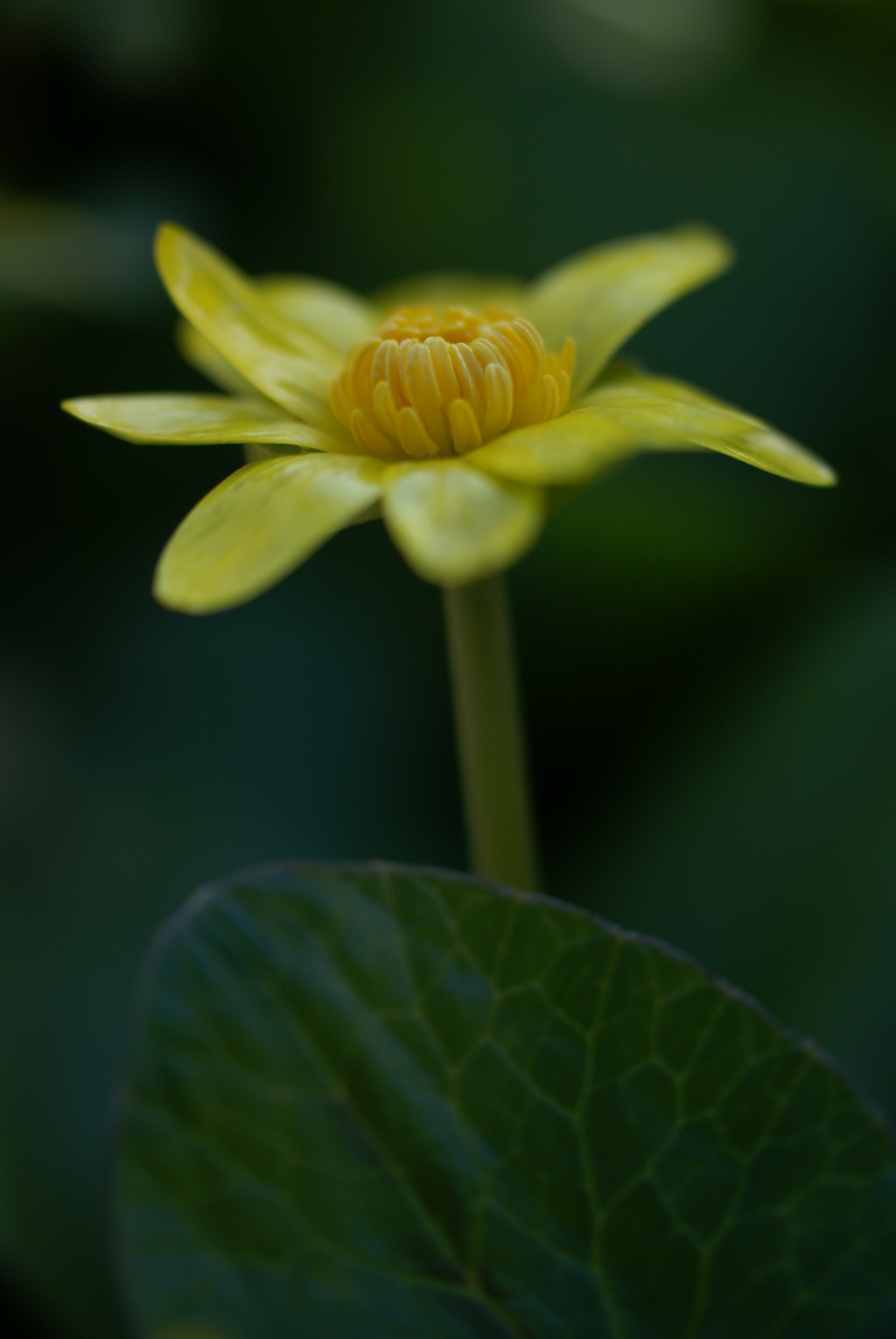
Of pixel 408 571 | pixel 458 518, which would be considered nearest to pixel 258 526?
pixel 458 518


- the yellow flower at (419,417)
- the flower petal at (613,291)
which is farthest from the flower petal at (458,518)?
the flower petal at (613,291)

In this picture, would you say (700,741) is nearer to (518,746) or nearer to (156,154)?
(518,746)

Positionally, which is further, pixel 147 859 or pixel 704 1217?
pixel 147 859

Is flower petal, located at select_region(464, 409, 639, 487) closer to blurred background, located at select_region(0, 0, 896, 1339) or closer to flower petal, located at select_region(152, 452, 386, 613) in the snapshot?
flower petal, located at select_region(152, 452, 386, 613)

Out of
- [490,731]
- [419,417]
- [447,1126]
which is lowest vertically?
[447,1126]

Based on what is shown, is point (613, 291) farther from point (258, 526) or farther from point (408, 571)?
point (408, 571)

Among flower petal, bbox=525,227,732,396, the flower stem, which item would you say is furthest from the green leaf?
flower petal, bbox=525,227,732,396

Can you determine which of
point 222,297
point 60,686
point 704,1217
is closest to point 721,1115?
point 704,1217
